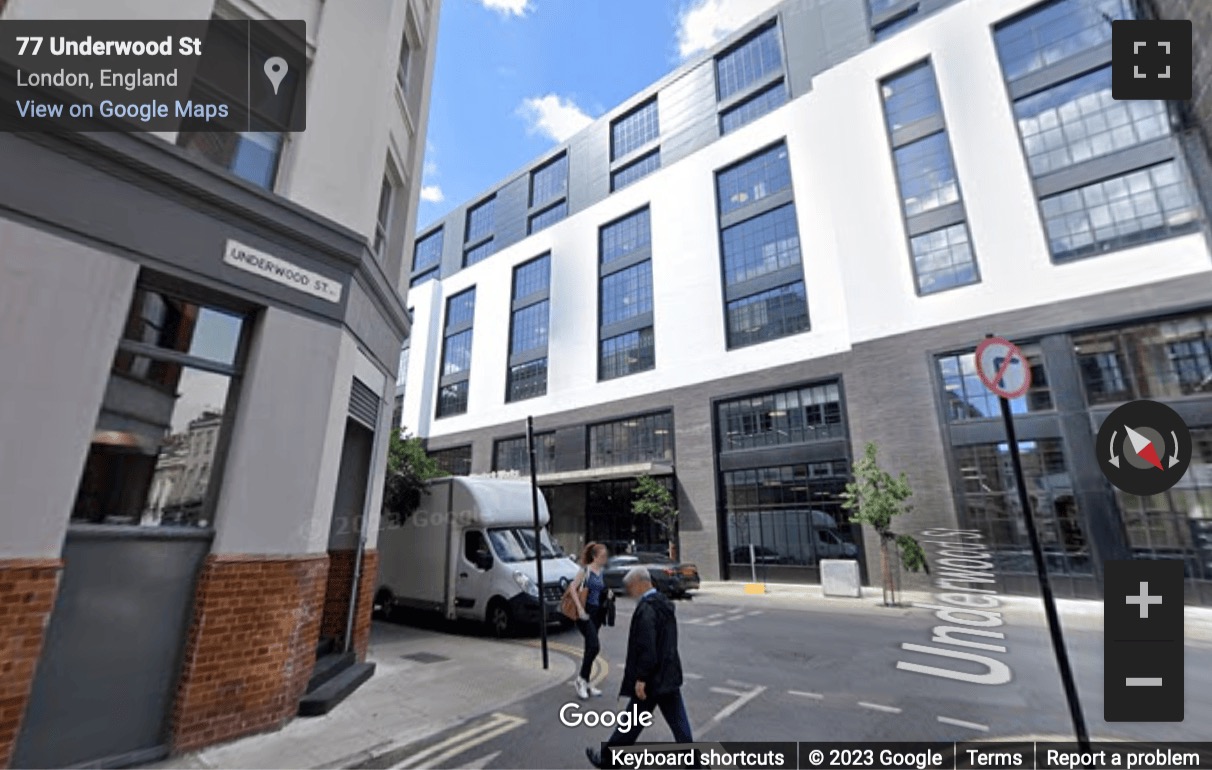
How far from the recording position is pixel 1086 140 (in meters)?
19.2

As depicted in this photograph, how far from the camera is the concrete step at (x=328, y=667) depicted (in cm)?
634

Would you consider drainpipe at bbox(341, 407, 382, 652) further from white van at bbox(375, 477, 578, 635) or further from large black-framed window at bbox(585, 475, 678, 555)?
large black-framed window at bbox(585, 475, 678, 555)

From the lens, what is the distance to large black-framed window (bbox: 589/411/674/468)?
2888 cm

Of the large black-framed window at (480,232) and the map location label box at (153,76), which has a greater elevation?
the large black-framed window at (480,232)

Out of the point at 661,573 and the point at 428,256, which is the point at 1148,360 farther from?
the point at 428,256

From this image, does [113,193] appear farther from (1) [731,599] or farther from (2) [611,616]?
(1) [731,599]

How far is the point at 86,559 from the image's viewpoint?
447 centimetres

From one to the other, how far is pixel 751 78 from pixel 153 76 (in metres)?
34.3

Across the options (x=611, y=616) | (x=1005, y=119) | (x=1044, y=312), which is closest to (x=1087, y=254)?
(x=1044, y=312)

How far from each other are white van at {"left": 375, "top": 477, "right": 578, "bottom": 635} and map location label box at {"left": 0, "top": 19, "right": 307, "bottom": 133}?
808cm

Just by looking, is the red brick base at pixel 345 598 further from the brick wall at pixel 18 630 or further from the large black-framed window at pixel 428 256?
the large black-framed window at pixel 428 256

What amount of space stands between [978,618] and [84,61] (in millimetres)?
19859

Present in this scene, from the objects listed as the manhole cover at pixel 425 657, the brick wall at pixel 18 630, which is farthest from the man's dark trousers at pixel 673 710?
the manhole cover at pixel 425 657

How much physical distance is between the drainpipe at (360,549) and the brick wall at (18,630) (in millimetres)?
3732
